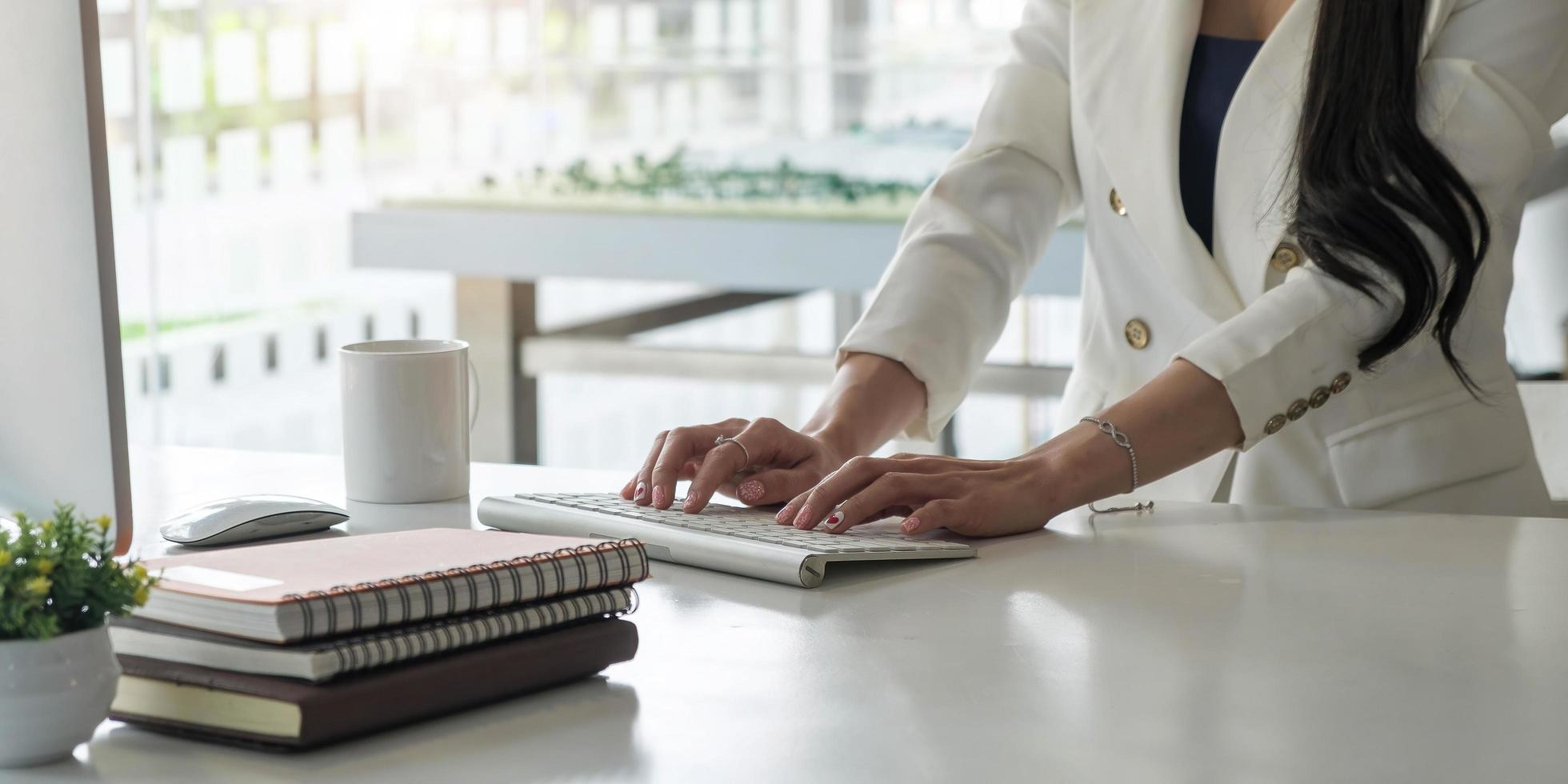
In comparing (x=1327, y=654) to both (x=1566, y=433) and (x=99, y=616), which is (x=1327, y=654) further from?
(x=1566, y=433)

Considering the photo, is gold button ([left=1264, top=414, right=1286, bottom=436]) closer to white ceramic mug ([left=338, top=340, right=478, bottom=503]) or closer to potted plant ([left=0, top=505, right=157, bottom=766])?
white ceramic mug ([left=338, top=340, right=478, bottom=503])

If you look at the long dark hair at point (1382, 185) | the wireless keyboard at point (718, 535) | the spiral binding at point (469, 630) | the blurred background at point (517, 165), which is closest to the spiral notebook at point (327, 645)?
the spiral binding at point (469, 630)

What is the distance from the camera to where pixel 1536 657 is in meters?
0.70

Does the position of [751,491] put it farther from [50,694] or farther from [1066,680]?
[50,694]

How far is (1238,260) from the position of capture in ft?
4.17

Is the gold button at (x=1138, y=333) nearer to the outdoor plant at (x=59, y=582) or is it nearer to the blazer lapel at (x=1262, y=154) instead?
the blazer lapel at (x=1262, y=154)

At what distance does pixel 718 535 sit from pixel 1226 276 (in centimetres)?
62

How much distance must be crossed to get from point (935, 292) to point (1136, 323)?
0.19 m

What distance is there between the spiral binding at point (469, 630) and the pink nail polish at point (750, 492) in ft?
1.06

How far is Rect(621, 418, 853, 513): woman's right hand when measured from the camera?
99cm

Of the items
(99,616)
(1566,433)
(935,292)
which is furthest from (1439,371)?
(99,616)

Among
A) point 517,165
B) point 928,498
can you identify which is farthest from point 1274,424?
point 517,165

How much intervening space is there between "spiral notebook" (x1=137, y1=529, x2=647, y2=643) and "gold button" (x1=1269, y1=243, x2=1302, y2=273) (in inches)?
28.7

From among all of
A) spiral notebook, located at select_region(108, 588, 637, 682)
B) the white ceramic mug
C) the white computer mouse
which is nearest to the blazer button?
the white ceramic mug
